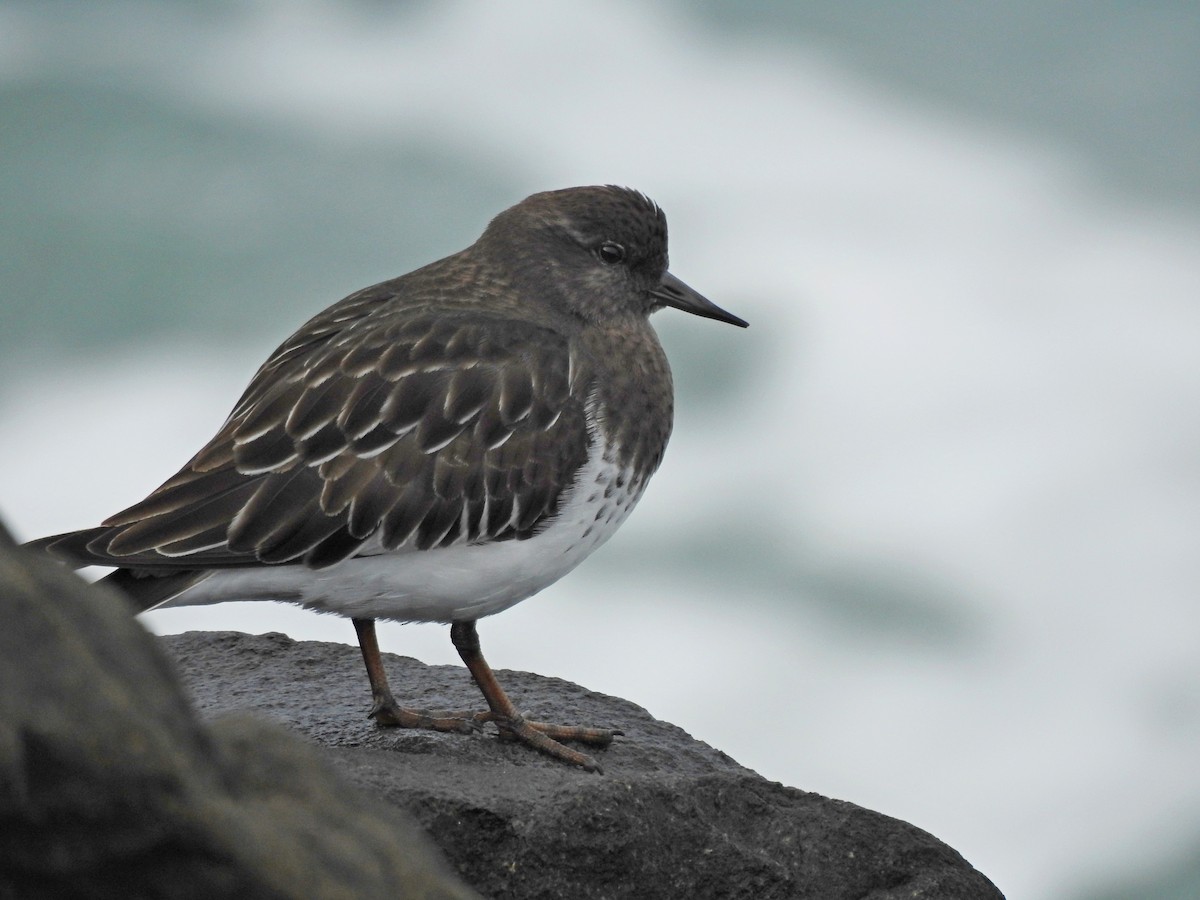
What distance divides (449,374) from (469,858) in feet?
5.73

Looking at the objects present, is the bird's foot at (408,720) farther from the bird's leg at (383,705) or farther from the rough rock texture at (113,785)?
the rough rock texture at (113,785)

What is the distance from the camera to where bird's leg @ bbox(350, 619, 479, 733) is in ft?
19.0

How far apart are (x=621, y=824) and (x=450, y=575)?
1102 mm

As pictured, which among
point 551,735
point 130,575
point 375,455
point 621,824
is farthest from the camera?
point 551,735

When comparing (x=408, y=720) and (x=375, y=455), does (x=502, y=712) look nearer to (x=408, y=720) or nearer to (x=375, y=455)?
(x=408, y=720)

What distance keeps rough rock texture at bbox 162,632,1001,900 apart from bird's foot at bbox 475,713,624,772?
49 millimetres

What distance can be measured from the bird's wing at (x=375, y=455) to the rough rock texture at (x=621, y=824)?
0.82m

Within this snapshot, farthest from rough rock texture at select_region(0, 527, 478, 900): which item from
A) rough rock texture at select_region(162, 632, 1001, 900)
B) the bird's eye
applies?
the bird's eye

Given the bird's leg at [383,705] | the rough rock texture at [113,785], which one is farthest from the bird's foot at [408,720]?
the rough rock texture at [113,785]

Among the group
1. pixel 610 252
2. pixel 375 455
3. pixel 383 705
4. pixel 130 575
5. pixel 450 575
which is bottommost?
pixel 383 705

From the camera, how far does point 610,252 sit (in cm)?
624

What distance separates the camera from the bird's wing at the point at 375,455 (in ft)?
16.4

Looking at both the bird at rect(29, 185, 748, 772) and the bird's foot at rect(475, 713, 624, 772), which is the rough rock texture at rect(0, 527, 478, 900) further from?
the bird's foot at rect(475, 713, 624, 772)

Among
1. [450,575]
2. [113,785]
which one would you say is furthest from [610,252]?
[113,785]
